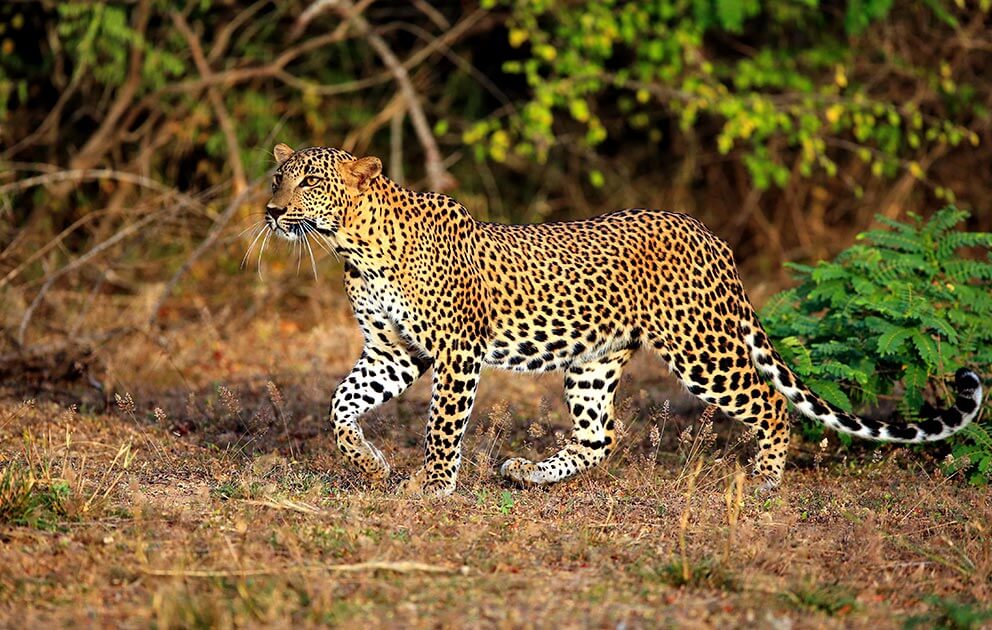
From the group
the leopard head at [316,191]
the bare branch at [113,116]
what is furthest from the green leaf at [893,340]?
the bare branch at [113,116]

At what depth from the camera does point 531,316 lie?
25.6ft

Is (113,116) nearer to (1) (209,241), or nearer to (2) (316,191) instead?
(1) (209,241)

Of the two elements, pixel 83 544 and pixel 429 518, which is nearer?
pixel 83 544

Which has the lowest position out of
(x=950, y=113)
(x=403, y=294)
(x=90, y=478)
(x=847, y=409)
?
(x=90, y=478)

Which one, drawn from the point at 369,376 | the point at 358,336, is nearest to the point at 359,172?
the point at 369,376

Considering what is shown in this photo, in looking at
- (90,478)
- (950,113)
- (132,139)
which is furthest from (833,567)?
(950,113)

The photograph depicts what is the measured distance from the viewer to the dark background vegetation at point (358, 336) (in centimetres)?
583

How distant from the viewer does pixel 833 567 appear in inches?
246

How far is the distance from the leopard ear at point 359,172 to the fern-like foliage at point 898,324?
2.87m

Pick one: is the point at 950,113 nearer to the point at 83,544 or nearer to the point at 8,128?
the point at 8,128

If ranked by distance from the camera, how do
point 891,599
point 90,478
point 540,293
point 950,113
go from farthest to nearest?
point 950,113 → point 540,293 → point 90,478 → point 891,599

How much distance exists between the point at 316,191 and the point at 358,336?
4.81 meters

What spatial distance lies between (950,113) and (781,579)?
1089cm

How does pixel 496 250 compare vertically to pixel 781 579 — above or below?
above
